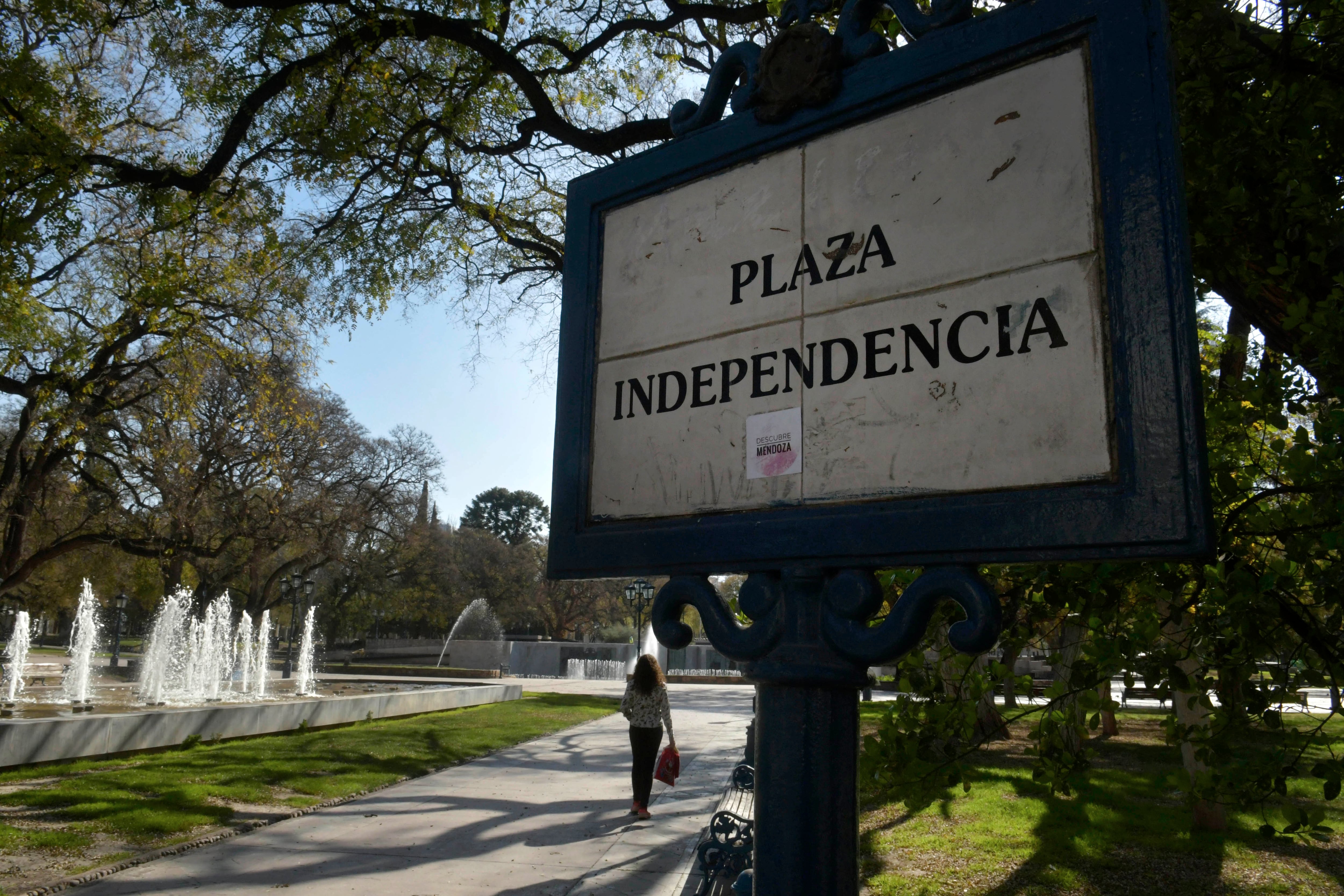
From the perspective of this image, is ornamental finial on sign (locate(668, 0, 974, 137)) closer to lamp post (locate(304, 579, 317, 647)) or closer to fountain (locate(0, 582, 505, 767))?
fountain (locate(0, 582, 505, 767))

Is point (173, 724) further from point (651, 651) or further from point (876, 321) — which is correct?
point (651, 651)

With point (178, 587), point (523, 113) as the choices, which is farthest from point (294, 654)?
point (523, 113)

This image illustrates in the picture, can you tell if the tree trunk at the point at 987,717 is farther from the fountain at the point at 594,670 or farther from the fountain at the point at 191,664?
the fountain at the point at 594,670

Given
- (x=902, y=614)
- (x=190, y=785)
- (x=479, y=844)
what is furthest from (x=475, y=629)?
(x=902, y=614)

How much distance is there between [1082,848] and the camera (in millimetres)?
8141

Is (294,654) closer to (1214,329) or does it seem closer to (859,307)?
(1214,329)

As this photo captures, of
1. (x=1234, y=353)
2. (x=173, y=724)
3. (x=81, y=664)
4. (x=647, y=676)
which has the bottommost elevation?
(x=173, y=724)

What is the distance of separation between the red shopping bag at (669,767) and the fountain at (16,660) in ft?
46.7

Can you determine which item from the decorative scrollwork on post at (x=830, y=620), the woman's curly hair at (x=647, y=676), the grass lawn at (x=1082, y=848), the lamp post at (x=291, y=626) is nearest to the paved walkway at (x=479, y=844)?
the woman's curly hair at (x=647, y=676)

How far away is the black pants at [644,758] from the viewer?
9625mm

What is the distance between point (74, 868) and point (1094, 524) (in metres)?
7.78

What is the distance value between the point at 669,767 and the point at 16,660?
17.9 m

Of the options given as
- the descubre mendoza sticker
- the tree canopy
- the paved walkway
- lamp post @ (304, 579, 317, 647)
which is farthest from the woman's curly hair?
the tree canopy

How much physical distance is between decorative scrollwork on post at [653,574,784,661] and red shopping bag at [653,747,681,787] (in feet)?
25.4
